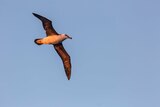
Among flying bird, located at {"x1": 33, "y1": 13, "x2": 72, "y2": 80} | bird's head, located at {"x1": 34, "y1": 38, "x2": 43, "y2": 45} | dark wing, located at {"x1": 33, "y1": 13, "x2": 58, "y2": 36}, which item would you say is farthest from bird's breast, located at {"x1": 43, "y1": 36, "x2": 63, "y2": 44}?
dark wing, located at {"x1": 33, "y1": 13, "x2": 58, "y2": 36}

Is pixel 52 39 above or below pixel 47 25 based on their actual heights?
below

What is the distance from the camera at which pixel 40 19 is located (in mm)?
44188

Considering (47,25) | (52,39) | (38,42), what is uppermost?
(47,25)

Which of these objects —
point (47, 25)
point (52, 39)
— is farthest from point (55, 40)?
point (47, 25)

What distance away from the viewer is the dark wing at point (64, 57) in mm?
45228

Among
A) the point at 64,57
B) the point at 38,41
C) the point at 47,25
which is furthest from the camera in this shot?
the point at 64,57

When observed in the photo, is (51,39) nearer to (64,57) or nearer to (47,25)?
(47,25)

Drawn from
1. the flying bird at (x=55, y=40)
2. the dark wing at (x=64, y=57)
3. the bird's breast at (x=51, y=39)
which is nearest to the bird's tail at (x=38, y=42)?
the flying bird at (x=55, y=40)

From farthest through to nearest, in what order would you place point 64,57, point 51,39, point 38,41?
point 64,57, point 38,41, point 51,39

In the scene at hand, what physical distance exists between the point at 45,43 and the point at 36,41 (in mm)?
821

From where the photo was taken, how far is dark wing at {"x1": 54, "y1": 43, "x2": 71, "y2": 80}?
148 ft

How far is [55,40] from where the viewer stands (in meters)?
43.2

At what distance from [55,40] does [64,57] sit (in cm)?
312

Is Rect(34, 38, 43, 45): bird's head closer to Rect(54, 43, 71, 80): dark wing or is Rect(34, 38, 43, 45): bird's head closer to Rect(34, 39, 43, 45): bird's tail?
Rect(34, 39, 43, 45): bird's tail
